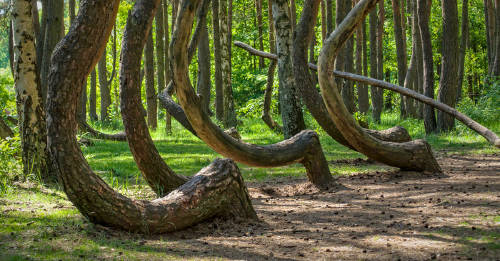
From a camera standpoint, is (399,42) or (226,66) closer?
(226,66)

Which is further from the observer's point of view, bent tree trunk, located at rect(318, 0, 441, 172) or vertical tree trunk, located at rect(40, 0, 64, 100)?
vertical tree trunk, located at rect(40, 0, 64, 100)

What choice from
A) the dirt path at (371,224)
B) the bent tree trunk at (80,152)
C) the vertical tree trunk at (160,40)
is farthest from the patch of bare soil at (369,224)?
the vertical tree trunk at (160,40)

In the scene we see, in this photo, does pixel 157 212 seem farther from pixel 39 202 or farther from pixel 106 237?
pixel 39 202

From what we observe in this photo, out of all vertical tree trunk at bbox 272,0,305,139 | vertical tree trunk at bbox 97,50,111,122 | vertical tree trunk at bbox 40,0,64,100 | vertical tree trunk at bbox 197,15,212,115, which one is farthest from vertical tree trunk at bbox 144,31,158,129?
vertical tree trunk at bbox 272,0,305,139

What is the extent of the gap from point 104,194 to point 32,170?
3.58 m

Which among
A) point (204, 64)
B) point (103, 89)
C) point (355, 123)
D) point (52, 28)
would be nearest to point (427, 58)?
point (355, 123)

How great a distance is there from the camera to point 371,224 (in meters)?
5.93

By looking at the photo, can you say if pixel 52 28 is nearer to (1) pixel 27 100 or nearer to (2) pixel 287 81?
(1) pixel 27 100

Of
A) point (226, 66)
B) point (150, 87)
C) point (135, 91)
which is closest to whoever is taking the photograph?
point (135, 91)

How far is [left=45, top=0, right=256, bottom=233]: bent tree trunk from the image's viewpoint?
494 centimetres

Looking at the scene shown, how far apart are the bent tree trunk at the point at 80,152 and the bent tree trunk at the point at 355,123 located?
Answer: 3.38m

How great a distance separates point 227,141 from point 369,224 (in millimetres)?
2182

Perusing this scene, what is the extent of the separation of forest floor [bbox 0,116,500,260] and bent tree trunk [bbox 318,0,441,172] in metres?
0.28

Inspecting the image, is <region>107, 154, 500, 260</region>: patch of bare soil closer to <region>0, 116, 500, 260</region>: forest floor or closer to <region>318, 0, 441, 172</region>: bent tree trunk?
<region>0, 116, 500, 260</region>: forest floor
